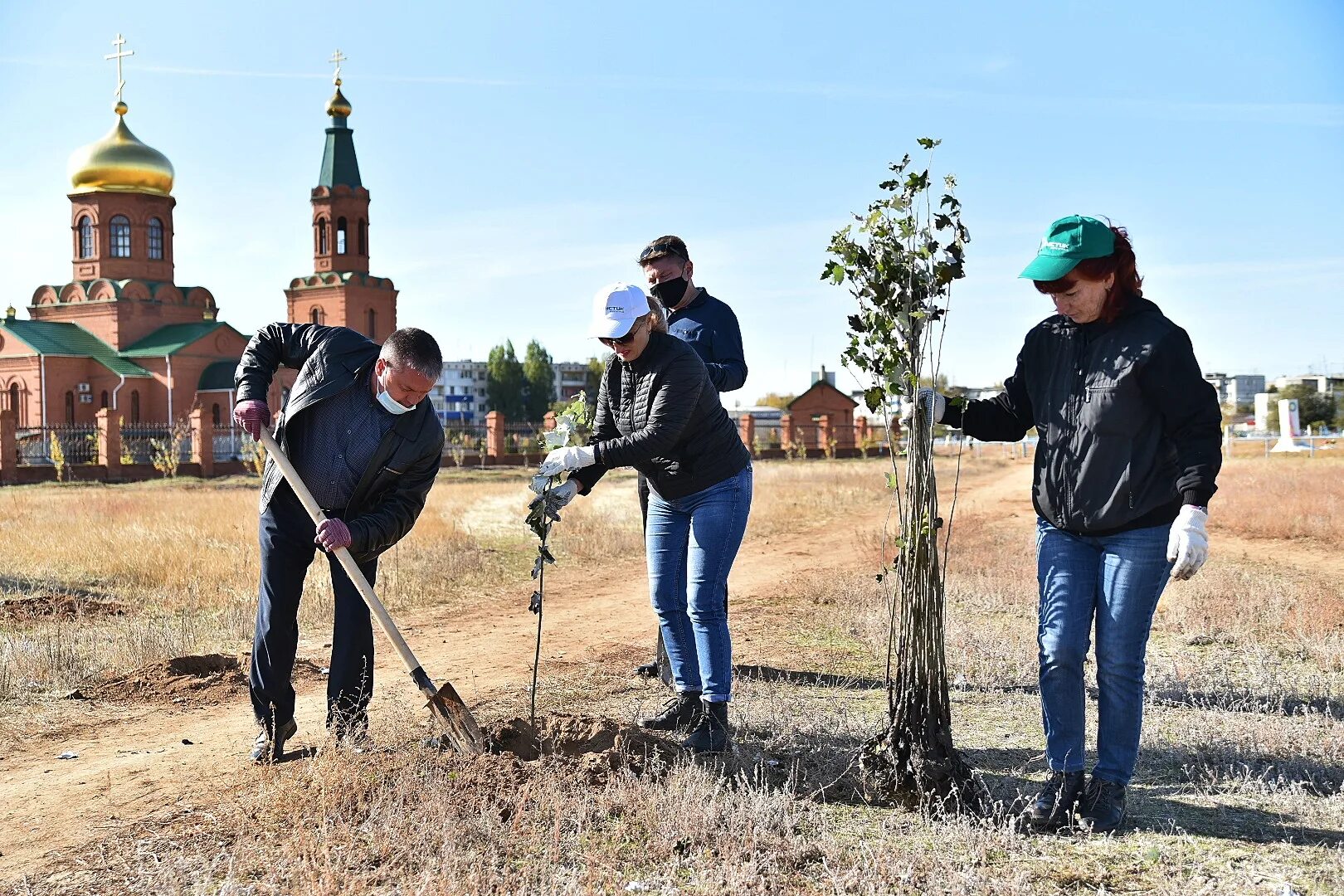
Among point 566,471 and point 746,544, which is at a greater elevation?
point 566,471

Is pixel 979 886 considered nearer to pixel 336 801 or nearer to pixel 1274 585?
pixel 336 801

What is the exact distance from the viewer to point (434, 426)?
4.58 metres

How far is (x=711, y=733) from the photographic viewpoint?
14.5ft

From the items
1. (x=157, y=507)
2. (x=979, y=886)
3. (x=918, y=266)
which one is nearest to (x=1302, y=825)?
(x=979, y=886)

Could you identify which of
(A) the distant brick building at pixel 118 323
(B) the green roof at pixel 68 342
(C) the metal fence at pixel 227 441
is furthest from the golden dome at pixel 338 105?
(C) the metal fence at pixel 227 441

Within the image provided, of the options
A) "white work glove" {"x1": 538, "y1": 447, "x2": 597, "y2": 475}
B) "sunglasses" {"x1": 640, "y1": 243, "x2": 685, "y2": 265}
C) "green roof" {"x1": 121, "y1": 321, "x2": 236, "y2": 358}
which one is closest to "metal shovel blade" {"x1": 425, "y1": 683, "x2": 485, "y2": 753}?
"white work glove" {"x1": 538, "y1": 447, "x2": 597, "y2": 475}

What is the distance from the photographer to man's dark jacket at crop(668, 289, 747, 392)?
538 centimetres

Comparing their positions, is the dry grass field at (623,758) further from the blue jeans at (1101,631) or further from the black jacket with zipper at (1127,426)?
the black jacket with zipper at (1127,426)

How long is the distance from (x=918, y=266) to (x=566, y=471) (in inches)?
61.4

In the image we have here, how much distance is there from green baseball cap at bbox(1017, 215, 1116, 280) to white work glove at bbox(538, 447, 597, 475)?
170cm

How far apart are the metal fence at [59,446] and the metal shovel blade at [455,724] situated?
27.5 meters

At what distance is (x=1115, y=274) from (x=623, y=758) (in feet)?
7.48

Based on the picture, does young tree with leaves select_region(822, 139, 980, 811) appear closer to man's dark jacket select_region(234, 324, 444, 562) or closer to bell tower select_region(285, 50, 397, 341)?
man's dark jacket select_region(234, 324, 444, 562)

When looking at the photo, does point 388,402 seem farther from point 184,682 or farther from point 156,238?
point 156,238
